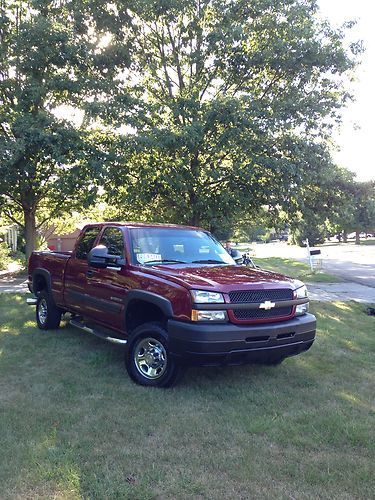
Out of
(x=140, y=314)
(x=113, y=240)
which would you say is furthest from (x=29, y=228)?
(x=140, y=314)

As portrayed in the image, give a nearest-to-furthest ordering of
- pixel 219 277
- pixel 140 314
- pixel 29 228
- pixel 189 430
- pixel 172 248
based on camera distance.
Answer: pixel 189 430 < pixel 219 277 < pixel 140 314 < pixel 172 248 < pixel 29 228

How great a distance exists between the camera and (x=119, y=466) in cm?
325

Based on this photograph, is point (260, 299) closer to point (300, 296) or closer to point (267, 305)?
point (267, 305)

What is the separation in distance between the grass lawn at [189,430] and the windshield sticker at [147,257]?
1.40 meters

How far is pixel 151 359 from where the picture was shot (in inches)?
196

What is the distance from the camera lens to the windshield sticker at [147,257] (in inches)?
219

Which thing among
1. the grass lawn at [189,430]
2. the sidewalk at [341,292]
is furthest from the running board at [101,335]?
the sidewalk at [341,292]

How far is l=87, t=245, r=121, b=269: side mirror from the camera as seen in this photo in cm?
546

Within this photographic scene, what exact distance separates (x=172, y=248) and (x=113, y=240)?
859 millimetres

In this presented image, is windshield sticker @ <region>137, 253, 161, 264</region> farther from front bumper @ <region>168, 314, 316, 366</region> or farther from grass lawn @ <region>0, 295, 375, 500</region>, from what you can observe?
grass lawn @ <region>0, 295, 375, 500</region>

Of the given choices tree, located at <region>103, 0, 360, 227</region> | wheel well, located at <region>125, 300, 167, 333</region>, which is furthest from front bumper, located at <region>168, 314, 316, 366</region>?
tree, located at <region>103, 0, 360, 227</region>

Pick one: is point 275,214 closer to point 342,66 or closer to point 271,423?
point 342,66

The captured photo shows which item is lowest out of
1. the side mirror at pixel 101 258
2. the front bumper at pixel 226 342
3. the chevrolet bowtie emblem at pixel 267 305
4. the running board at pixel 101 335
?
the running board at pixel 101 335

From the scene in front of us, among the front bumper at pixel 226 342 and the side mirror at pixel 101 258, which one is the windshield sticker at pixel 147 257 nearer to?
the side mirror at pixel 101 258
